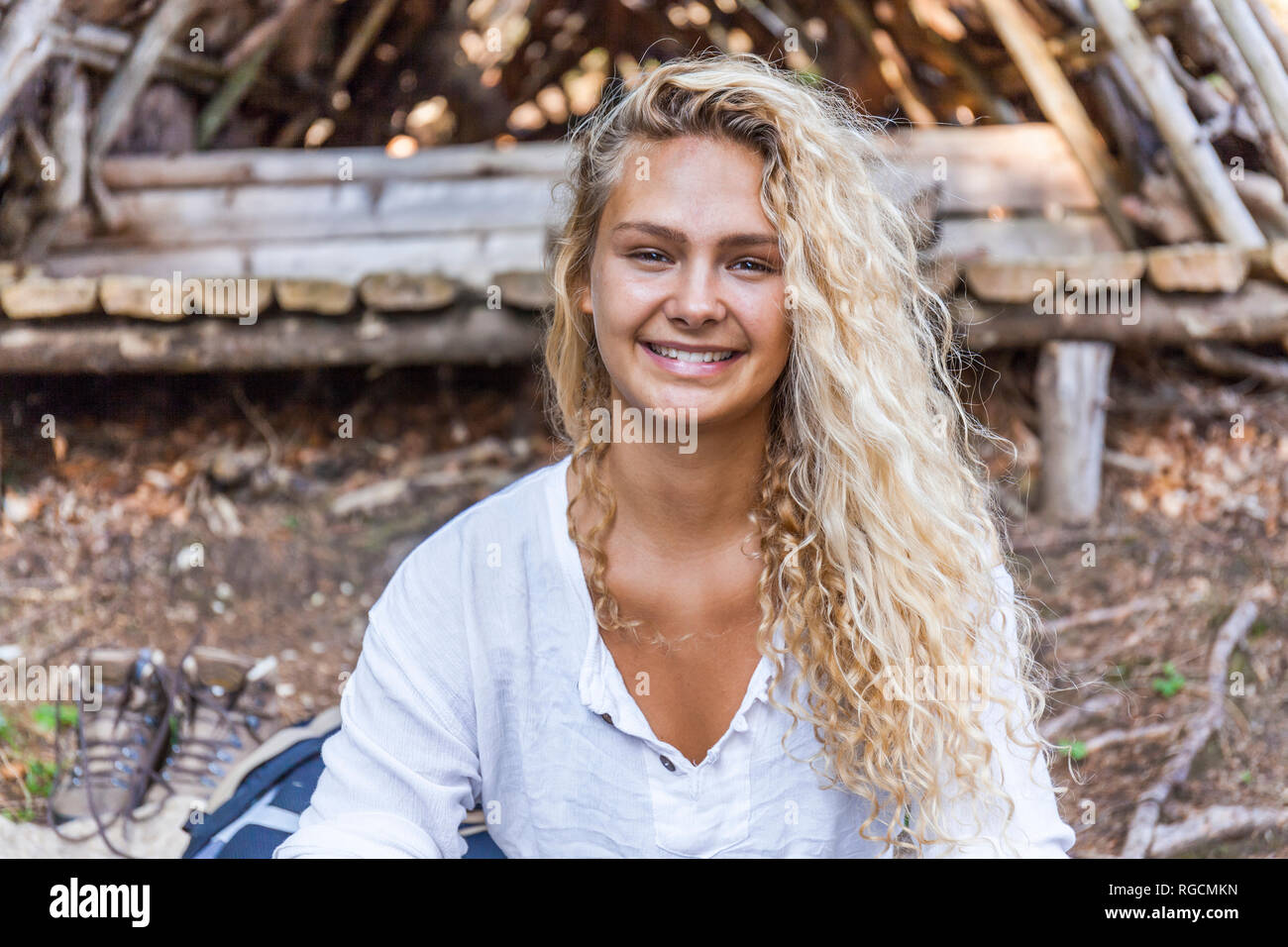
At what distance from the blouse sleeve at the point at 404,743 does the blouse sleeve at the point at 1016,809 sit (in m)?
0.76

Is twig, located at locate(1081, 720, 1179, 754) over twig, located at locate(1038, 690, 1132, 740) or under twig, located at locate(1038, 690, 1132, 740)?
under

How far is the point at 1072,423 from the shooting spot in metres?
3.74

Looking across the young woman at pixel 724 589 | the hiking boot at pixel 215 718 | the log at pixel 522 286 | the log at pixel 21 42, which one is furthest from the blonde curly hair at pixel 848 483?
the log at pixel 21 42

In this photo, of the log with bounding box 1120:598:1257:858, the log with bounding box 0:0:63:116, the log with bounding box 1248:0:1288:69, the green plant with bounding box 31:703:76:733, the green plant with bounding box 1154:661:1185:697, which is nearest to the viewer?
the log with bounding box 1120:598:1257:858

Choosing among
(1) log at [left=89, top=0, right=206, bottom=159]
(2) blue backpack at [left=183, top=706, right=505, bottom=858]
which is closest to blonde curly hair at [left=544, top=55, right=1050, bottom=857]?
(2) blue backpack at [left=183, top=706, right=505, bottom=858]

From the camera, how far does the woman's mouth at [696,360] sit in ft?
5.11

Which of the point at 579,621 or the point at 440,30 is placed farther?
the point at 440,30

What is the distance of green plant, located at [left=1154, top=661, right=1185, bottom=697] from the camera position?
3.00 metres

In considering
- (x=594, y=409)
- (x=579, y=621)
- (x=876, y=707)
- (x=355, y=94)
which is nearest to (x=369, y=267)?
(x=355, y=94)

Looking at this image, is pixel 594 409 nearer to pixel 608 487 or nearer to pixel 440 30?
pixel 608 487

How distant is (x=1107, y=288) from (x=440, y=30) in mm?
3757

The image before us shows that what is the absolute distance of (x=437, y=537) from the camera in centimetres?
169

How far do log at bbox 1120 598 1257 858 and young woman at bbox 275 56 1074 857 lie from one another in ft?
3.72

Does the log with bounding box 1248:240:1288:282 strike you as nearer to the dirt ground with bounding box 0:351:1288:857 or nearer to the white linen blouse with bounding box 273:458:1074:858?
the dirt ground with bounding box 0:351:1288:857
